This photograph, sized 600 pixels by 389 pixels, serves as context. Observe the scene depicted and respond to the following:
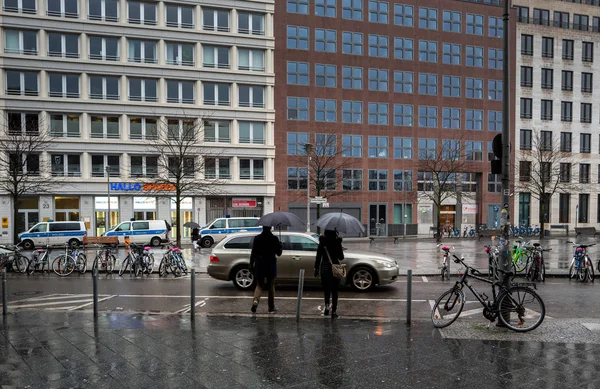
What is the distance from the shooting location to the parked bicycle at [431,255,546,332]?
7.21m

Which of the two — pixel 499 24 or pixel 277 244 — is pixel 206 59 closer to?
pixel 499 24

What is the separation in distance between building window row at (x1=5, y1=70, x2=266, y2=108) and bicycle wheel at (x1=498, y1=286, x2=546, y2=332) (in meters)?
36.9

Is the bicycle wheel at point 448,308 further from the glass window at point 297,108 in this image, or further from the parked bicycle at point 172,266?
the glass window at point 297,108

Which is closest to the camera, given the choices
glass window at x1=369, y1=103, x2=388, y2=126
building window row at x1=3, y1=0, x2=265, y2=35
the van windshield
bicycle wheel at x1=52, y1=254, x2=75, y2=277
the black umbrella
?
Result: the black umbrella

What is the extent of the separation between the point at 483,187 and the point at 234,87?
27874 mm

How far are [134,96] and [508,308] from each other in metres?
38.3

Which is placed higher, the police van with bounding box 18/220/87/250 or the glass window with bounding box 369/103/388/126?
the glass window with bounding box 369/103/388/126

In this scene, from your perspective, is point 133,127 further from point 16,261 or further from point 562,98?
point 562,98

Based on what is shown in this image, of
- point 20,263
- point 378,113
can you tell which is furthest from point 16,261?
point 378,113

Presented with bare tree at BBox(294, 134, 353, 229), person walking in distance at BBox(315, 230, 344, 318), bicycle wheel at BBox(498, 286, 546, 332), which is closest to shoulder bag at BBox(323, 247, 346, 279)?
person walking in distance at BBox(315, 230, 344, 318)

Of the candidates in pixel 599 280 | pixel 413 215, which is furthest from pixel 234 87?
pixel 599 280

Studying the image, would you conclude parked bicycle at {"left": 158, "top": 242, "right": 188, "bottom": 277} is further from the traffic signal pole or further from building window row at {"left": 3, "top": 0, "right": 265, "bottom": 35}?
building window row at {"left": 3, "top": 0, "right": 265, "bottom": 35}

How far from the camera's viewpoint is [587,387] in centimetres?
502

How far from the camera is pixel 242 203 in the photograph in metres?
41.8
